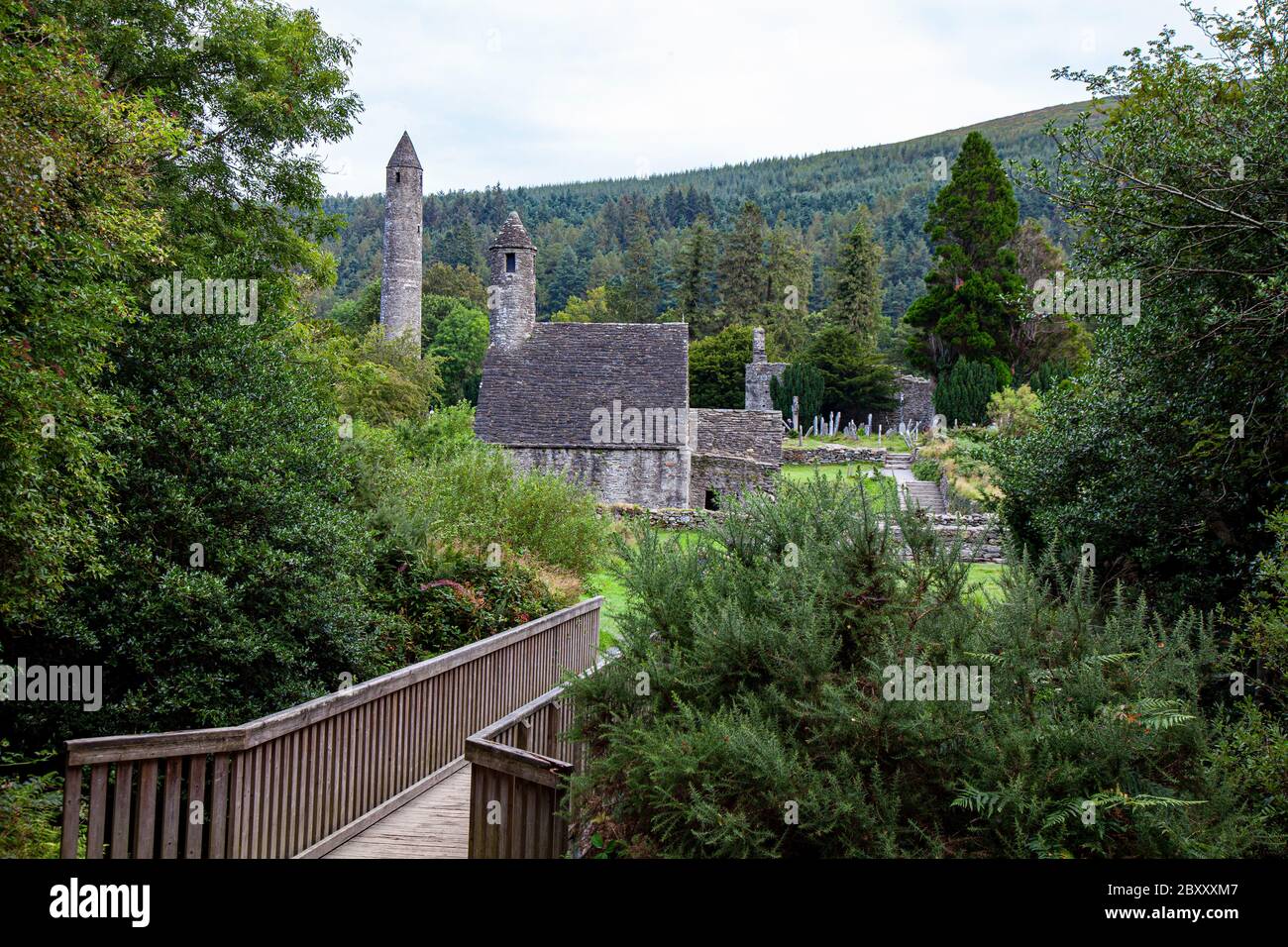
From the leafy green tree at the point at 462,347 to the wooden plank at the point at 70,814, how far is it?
6505 centimetres

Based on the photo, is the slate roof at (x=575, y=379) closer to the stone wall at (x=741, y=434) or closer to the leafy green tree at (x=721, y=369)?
the stone wall at (x=741, y=434)

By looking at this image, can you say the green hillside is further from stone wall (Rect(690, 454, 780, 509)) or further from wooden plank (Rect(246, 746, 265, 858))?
wooden plank (Rect(246, 746, 265, 858))

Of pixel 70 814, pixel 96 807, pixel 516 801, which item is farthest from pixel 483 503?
pixel 70 814

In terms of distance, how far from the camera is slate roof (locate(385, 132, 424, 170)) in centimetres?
A: 4688

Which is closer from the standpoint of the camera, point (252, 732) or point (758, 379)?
point (252, 732)

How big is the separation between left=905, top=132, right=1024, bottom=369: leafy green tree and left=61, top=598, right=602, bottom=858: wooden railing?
1675 inches

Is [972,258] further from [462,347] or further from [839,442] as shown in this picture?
[462,347]

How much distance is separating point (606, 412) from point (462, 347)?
38999 millimetres

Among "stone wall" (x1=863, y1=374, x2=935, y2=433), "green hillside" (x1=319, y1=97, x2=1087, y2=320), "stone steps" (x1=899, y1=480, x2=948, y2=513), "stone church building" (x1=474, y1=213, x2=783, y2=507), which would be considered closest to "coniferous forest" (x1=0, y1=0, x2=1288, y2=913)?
"stone steps" (x1=899, y1=480, x2=948, y2=513)

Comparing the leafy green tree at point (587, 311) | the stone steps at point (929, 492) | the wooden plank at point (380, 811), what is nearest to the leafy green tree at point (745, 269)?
the leafy green tree at point (587, 311)

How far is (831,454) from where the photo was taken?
41375 millimetres
